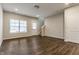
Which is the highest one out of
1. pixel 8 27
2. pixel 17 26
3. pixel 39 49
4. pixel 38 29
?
pixel 17 26

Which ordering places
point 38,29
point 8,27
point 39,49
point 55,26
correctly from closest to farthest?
point 39,49, point 8,27, point 55,26, point 38,29

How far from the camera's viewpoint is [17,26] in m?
6.68

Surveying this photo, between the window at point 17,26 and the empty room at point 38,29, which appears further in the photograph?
the window at point 17,26

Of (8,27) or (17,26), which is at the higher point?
(17,26)

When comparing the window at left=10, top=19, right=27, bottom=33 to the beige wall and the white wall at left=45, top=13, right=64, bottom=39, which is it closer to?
the beige wall

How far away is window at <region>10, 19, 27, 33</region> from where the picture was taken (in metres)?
6.12

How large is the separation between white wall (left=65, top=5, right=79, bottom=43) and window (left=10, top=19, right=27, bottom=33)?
379 cm

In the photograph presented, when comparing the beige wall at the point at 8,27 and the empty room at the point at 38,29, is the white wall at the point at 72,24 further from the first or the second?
the beige wall at the point at 8,27


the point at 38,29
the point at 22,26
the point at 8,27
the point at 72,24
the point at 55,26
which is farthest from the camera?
the point at 38,29

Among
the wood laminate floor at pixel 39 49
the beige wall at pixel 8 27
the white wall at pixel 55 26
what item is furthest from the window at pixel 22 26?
the wood laminate floor at pixel 39 49

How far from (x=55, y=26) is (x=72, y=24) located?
102 inches

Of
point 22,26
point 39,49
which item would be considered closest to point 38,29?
point 22,26

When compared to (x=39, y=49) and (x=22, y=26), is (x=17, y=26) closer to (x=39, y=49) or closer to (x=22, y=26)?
(x=22, y=26)

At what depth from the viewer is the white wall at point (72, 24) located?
4.22m
